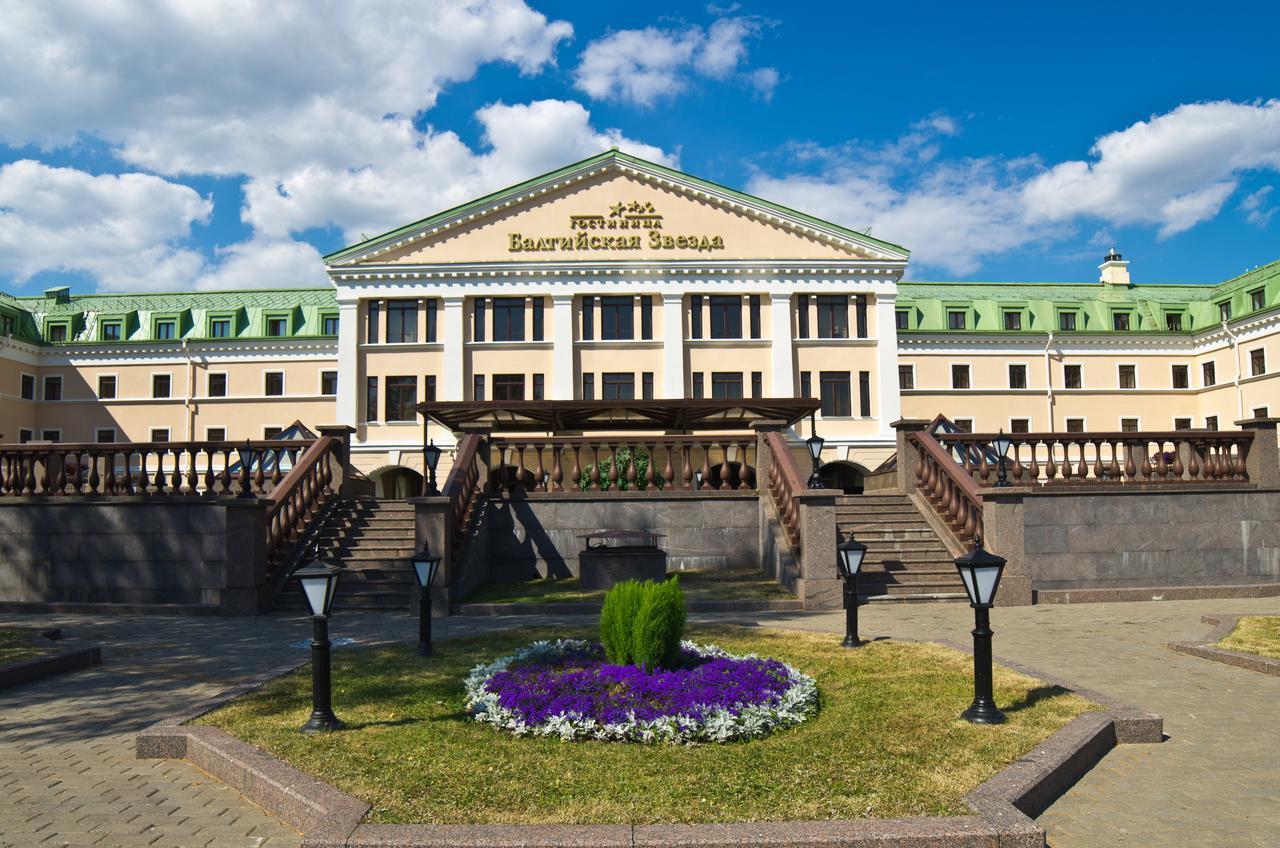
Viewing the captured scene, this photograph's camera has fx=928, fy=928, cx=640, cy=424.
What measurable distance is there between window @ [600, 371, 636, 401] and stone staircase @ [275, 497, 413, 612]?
79.5ft

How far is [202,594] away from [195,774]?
941cm

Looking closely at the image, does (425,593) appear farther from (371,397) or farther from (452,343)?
(371,397)

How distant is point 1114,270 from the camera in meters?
58.9

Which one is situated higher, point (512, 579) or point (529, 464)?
point (529, 464)

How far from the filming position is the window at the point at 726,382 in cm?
4272

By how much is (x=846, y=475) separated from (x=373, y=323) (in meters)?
24.0

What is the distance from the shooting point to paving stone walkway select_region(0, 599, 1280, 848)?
17.9 feet

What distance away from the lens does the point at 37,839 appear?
5246mm

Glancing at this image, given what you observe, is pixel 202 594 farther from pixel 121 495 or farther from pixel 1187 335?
pixel 1187 335

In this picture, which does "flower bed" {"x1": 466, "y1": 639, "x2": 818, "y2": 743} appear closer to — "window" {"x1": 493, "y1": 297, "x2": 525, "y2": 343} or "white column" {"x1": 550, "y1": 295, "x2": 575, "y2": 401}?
"white column" {"x1": 550, "y1": 295, "x2": 575, "y2": 401}

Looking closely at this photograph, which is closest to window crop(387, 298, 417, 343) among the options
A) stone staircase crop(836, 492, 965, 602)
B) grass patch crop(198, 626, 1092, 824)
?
stone staircase crop(836, 492, 965, 602)

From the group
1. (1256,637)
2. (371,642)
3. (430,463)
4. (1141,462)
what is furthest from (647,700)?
(1141,462)

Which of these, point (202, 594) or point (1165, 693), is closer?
point (1165, 693)

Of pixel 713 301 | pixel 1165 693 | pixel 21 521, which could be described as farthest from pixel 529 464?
pixel 713 301
